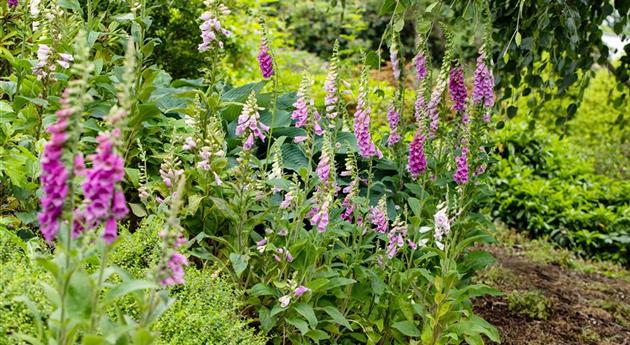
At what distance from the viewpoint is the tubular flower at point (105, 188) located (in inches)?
50.8

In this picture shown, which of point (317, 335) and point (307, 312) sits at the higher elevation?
point (307, 312)

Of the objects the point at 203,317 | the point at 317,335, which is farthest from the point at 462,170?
the point at 203,317

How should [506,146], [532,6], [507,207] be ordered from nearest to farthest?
[532,6] → [507,207] → [506,146]

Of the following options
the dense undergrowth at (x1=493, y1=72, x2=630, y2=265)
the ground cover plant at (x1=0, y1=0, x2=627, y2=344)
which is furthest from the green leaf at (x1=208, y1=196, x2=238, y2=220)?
the dense undergrowth at (x1=493, y1=72, x2=630, y2=265)

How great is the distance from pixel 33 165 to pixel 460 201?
1.45 m

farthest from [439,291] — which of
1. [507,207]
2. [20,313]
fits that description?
[507,207]

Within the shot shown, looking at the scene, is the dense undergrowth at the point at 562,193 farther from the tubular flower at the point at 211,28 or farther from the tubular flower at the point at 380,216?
the tubular flower at the point at 211,28

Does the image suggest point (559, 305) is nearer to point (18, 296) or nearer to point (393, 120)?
point (393, 120)

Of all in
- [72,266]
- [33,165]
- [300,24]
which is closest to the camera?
[72,266]

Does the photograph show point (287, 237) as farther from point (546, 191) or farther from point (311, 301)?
point (546, 191)

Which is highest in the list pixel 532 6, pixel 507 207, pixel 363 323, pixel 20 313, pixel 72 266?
pixel 532 6

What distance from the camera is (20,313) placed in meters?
1.74

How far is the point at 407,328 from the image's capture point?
104 inches

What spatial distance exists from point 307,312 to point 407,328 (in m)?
0.43
